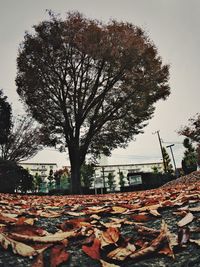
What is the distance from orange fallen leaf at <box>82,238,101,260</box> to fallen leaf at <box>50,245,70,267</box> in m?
0.12

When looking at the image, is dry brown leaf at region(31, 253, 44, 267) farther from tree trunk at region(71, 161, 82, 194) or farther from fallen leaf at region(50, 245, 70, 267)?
tree trunk at region(71, 161, 82, 194)

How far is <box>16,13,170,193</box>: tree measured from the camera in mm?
14328

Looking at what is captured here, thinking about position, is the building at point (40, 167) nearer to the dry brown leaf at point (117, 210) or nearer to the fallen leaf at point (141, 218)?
the dry brown leaf at point (117, 210)

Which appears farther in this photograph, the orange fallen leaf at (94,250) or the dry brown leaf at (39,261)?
the orange fallen leaf at (94,250)

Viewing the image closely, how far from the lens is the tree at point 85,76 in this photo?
47.0 feet

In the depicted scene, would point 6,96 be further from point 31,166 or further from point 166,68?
point 31,166

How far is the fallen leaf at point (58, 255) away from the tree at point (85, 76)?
1309 centimetres

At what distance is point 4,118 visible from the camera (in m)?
17.5

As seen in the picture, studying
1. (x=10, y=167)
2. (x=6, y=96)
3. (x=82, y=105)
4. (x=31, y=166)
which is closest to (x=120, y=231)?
(x=10, y=167)

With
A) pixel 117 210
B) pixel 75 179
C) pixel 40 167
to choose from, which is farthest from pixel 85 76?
pixel 40 167

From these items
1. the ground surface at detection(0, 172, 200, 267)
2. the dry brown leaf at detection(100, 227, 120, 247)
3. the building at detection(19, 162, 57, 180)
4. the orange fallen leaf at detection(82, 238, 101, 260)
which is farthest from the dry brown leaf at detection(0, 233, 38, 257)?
the building at detection(19, 162, 57, 180)

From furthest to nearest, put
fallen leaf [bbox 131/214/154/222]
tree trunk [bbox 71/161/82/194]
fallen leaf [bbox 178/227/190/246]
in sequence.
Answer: tree trunk [bbox 71/161/82/194] < fallen leaf [bbox 131/214/154/222] < fallen leaf [bbox 178/227/190/246]

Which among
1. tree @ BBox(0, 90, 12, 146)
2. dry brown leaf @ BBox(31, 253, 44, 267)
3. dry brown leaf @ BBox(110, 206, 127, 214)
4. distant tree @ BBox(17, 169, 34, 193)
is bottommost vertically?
dry brown leaf @ BBox(31, 253, 44, 267)

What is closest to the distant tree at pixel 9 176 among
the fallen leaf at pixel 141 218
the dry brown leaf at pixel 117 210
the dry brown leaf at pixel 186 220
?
the dry brown leaf at pixel 117 210
